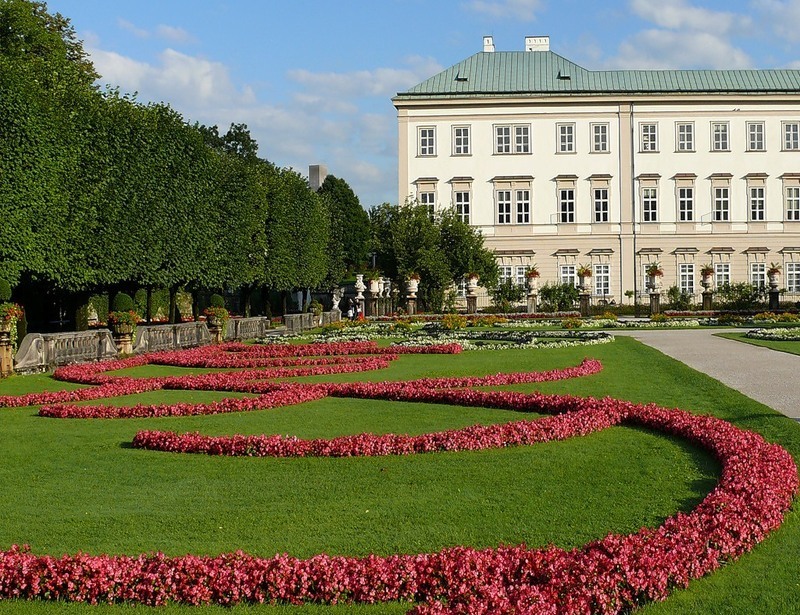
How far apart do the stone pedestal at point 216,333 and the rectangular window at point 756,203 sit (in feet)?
117

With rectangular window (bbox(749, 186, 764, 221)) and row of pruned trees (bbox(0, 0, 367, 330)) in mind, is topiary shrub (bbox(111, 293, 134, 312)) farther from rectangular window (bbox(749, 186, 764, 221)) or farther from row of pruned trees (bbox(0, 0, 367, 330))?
rectangular window (bbox(749, 186, 764, 221))

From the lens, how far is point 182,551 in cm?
568

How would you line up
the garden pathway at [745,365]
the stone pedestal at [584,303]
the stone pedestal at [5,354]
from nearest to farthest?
1. the garden pathway at [745,365]
2. the stone pedestal at [5,354]
3. the stone pedestal at [584,303]

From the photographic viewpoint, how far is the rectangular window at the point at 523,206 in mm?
53594

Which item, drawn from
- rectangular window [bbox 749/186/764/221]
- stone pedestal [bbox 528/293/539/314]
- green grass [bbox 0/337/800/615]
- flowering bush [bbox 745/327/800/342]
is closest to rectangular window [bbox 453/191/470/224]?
stone pedestal [bbox 528/293/539/314]

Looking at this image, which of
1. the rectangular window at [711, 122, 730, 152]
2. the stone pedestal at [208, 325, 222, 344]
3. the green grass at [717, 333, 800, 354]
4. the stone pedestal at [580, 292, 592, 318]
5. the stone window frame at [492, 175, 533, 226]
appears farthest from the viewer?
the stone window frame at [492, 175, 533, 226]

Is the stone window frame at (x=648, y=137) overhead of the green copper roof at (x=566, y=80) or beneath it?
beneath

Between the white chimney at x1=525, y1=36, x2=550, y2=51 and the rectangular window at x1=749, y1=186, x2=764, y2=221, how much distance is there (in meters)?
14.6

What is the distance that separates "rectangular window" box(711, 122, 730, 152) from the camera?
5341 cm

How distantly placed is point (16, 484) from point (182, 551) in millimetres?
2735

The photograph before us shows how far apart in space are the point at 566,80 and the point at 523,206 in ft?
25.2

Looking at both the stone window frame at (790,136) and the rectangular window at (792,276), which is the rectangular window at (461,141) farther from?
the rectangular window at (792,276)

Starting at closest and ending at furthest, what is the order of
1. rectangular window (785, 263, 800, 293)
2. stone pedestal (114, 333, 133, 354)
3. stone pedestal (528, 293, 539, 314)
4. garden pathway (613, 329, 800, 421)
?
garden pathway (613, 329, 800, 421) → stone pedestal (114, 333, 133, 354) → stone pedestal (528, 293, 539, 314) → rectangular window (785, 263, 800, 293)

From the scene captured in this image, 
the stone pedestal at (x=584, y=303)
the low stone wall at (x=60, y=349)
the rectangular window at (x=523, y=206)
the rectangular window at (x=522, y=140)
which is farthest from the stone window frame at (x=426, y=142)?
the low stone wall at (x=60, y=349)
